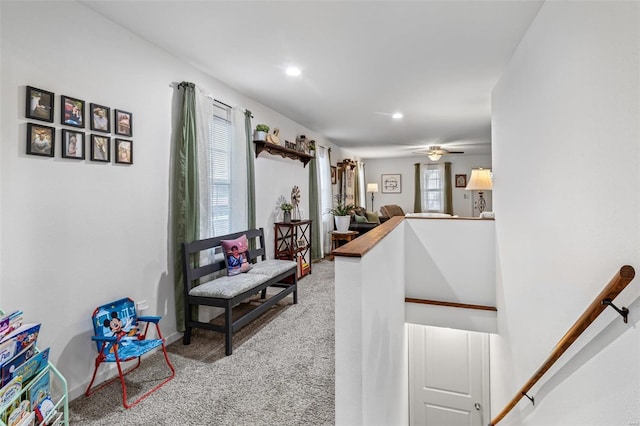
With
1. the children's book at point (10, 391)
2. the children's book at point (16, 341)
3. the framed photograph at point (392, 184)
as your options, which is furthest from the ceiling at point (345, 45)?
the framed photograph at point (392, 184)

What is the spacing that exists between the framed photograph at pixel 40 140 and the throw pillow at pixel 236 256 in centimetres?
168

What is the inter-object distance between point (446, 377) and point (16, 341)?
444 centimetres

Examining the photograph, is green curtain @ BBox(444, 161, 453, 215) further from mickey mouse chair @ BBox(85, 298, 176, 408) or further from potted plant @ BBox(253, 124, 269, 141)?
mickey mouse chair @ BBox(85, 298, 176, 408)

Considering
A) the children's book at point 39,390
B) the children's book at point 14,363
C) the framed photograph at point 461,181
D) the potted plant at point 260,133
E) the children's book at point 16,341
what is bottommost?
the children's book at point 39,390

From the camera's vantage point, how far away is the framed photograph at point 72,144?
1995 mm

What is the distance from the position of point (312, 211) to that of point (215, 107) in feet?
9.93

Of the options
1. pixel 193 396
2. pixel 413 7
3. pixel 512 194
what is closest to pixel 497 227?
pixel 512 194

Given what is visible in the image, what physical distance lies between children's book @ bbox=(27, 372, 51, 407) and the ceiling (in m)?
2.40

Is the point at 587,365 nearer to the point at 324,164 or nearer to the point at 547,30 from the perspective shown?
the point at 547,30

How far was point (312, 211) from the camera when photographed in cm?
602

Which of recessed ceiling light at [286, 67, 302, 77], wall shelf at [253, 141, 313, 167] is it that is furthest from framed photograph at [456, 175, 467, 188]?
recessed ceiling light at [286, 67, 302, 77]

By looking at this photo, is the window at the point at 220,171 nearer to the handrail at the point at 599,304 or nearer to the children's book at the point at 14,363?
the children's book at the point at 14,363

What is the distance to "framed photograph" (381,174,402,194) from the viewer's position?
10.4m

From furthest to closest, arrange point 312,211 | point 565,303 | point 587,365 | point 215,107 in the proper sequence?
point 312,211 → point 215,107 → point 565,303 → point 587,365
